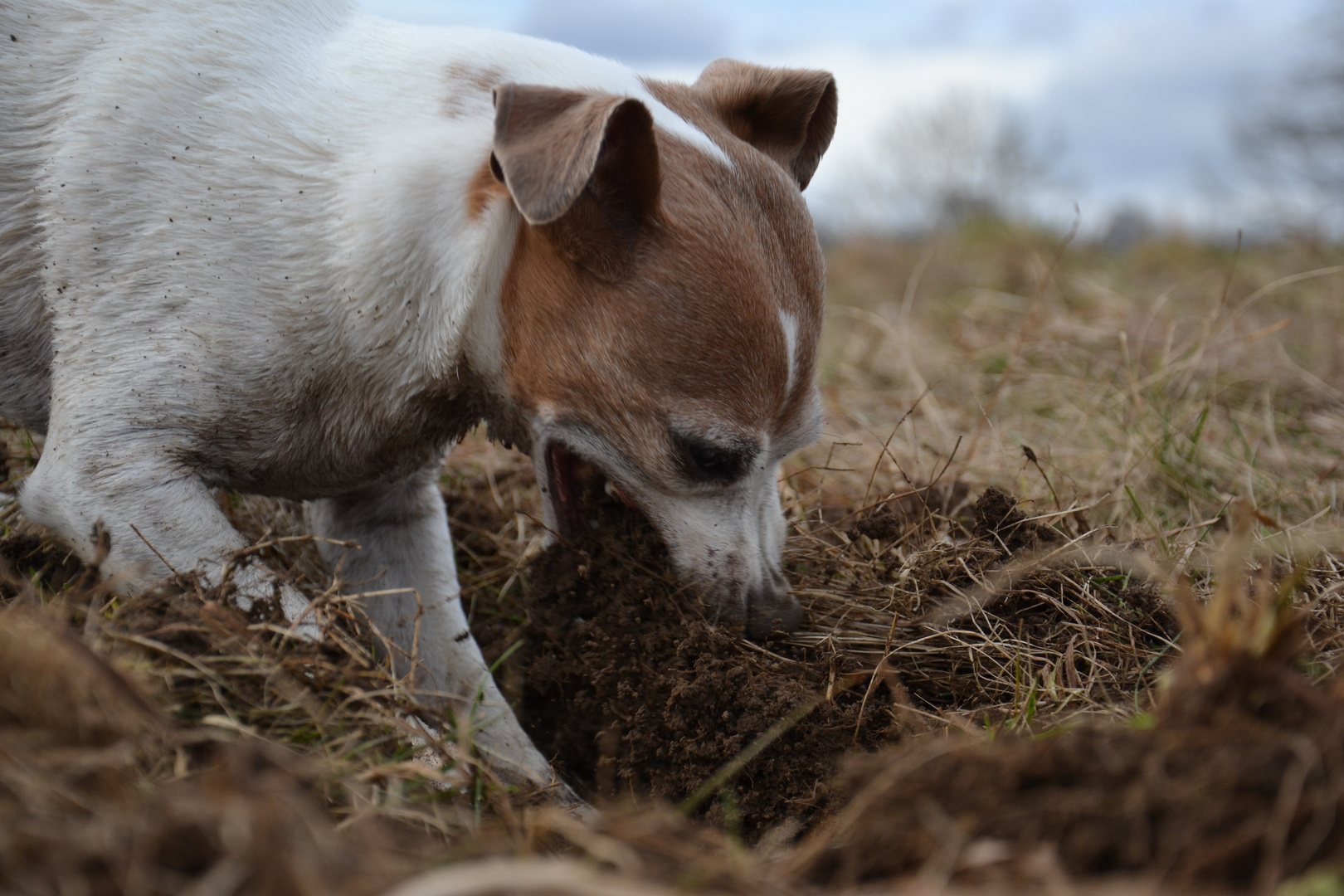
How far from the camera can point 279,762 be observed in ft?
3.83

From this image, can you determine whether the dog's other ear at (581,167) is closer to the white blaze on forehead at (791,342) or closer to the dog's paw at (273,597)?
the white blaze on forehead at (791,342)

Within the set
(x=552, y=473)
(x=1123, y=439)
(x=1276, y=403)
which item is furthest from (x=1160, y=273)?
(x=552, y=473)

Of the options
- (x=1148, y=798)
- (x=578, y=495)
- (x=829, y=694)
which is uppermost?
(x=1148, y=798)

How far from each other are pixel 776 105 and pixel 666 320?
0.78 meters

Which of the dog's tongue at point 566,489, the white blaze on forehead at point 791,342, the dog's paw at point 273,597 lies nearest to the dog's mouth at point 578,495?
the dog's tongue at point 566,489

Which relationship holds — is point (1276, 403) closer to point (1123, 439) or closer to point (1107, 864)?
point (1123, 439)

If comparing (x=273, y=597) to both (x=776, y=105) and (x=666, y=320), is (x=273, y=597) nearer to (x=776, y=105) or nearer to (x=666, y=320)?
(x=666, y=320)

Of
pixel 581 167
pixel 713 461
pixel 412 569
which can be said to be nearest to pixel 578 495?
pixel 713 461

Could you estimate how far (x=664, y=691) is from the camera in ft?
6.82

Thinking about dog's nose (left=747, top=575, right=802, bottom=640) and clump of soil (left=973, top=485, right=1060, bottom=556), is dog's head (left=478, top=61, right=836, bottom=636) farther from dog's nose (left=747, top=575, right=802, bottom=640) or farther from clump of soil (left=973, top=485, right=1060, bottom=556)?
clump of soil (left=973, top=485, right=1060, bottom=556)

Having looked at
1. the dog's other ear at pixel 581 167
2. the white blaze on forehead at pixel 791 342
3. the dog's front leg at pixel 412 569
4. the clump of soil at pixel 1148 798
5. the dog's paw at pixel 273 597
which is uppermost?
the dog's other ear at pixel 581 167

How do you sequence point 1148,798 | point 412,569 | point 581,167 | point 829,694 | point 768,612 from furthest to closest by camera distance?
point 412,569 < point 768,612 < point 829,694 < point 581,167 < point 1148,798

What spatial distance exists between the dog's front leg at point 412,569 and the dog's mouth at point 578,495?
333mm

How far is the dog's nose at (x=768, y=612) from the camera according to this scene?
7.10 ft
